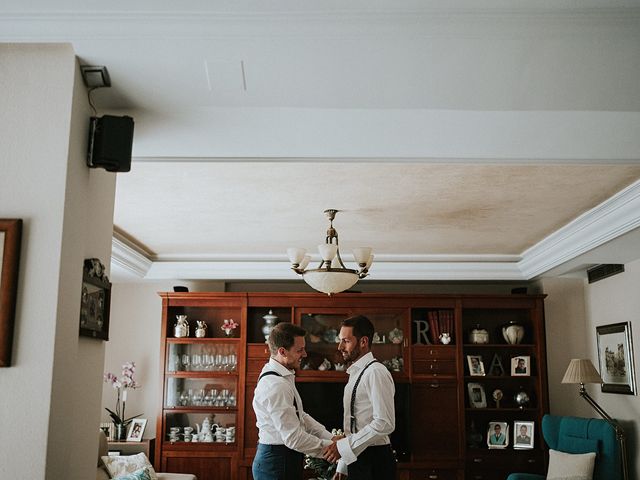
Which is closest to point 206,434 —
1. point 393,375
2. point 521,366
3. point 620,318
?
point 393,375

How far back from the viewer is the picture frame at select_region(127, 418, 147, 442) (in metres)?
7.45

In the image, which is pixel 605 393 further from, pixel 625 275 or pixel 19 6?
pixel 19 6

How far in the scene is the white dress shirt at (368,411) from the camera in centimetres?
357

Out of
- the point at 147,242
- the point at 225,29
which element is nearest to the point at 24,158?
the point at 225,29

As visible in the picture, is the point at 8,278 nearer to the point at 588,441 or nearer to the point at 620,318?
the point at 588,441

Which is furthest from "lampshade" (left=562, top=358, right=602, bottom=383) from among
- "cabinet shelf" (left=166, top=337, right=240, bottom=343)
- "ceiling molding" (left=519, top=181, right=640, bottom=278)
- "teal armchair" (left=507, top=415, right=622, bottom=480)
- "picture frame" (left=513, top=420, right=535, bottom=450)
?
"cabinet shelf" (left=166, top=337, right=240, bottom=343)

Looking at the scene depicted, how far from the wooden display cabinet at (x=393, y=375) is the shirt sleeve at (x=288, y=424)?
3.82 m

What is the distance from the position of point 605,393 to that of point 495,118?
4.81m

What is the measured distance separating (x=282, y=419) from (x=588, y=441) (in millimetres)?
3683

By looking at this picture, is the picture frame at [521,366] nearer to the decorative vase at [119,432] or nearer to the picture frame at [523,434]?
the picture frame at [523,434]

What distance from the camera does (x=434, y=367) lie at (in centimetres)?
750

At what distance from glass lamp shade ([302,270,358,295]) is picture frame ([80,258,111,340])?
2.32 meters

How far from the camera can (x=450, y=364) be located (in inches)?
295

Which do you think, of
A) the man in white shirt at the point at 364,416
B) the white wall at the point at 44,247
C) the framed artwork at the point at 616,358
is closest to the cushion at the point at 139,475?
the man in white shirt at the point at 364,416
